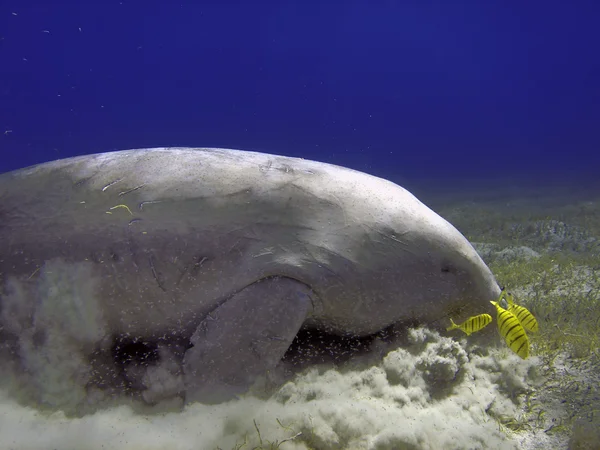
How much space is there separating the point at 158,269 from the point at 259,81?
442 ft

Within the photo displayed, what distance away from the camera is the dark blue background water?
9556 cm

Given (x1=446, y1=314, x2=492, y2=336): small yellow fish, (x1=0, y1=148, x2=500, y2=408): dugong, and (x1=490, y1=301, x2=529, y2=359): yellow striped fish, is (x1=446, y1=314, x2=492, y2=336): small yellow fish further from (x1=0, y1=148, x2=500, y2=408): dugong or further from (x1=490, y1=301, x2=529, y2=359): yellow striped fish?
(x1=0, y1=148, x2=500, y2=408): dugong

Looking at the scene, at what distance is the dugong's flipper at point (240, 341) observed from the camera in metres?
2.54

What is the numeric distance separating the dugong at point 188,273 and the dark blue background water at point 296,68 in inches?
3284

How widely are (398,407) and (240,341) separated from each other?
1083 mm

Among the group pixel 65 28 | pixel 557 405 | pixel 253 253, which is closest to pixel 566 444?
pixel 557 405

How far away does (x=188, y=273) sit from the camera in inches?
111

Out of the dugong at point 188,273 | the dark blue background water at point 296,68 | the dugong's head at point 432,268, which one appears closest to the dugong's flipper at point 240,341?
the dugong at point 188,273

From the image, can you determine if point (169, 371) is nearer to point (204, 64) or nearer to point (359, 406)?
point (359, 406)

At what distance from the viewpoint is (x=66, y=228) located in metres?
2.88

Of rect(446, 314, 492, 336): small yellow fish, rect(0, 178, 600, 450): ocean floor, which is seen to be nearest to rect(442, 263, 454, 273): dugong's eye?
rect(446, 314, 492, 336): small yellow fish

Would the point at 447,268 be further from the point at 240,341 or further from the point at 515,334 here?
the point at 240,341

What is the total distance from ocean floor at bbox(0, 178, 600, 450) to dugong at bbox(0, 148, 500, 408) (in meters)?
0.17

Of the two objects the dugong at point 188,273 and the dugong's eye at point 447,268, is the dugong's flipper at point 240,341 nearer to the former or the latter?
the dugong at point 188,273
